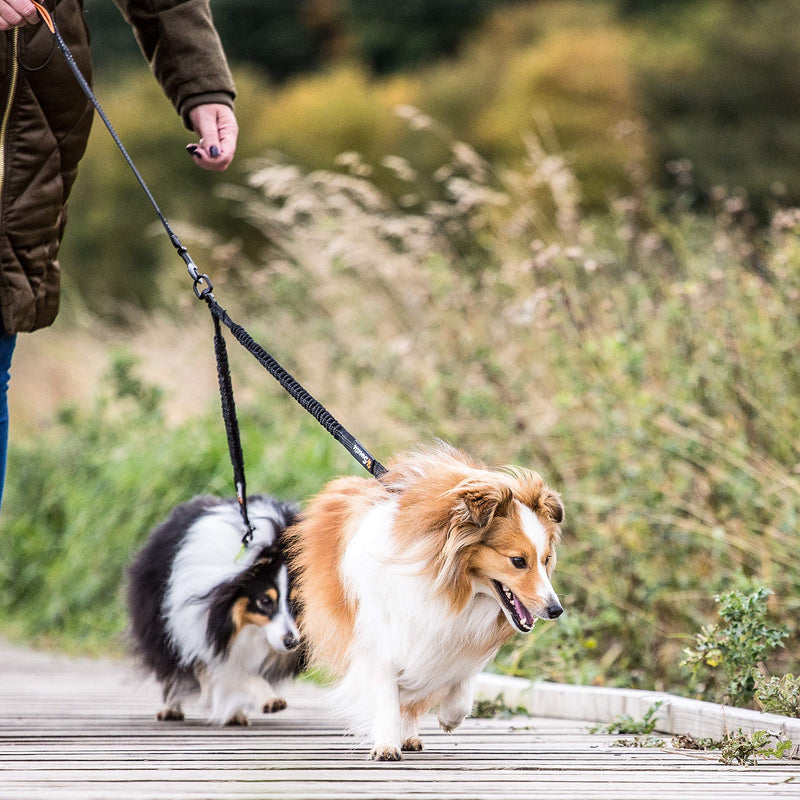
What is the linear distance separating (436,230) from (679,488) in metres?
2.64

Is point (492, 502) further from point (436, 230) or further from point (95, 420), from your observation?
point (95, 420)

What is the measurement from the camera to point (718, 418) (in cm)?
525

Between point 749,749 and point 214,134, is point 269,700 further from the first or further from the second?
point 214,134

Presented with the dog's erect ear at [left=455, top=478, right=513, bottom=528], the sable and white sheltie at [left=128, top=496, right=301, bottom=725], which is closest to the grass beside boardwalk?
the sable and white sheltie at [left=128, top=496, right=301, bottom=725]

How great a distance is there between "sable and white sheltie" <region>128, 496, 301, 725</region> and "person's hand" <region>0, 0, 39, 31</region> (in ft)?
5.58

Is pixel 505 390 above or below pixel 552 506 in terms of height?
above

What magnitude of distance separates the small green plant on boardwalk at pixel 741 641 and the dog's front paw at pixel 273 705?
4.52ft

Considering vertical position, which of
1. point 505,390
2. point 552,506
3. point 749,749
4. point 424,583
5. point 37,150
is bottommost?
point 749,749

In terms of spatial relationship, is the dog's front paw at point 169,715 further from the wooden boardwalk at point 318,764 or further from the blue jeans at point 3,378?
the blue jeans at point 3,378

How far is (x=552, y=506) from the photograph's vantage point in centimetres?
326

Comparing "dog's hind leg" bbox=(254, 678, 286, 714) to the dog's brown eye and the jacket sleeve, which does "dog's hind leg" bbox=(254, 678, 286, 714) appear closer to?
the dog's brown eye

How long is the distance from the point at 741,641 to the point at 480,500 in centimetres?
102

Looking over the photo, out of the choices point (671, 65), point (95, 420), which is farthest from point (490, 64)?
point (95, 420)

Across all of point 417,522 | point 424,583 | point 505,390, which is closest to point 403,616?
point 424,583
